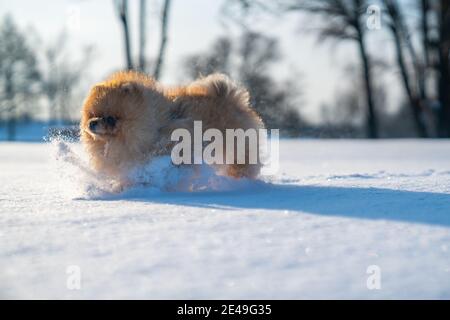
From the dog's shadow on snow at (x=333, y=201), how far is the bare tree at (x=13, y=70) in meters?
42.2

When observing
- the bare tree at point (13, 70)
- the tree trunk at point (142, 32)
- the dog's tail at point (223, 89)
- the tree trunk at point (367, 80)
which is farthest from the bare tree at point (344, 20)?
the bare tree at point (13, 70)

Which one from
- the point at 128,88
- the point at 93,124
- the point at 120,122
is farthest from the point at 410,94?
the point at 93,124

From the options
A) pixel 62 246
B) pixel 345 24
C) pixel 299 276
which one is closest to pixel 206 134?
pixel 62 246

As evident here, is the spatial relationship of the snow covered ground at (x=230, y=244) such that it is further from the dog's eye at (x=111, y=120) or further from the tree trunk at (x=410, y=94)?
the tree trunk at (x=410, y=94)

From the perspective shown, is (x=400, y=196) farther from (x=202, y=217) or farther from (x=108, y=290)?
(x=108, y=290)

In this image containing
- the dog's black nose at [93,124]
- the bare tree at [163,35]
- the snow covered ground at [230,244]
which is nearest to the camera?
the snow covered ground at [230,244]

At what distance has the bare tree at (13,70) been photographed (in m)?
44.4

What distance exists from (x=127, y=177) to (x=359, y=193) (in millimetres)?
2065

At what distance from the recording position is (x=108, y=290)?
238 cm

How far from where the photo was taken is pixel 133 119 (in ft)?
17.9

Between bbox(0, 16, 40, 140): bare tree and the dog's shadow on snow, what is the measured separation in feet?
139

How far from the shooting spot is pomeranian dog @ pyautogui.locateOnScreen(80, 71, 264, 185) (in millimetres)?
5418

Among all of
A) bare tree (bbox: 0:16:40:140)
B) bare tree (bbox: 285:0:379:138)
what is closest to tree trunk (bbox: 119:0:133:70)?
bare tree (bbox: 285:0:379:138)

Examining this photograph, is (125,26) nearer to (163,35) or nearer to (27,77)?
(163,35)
